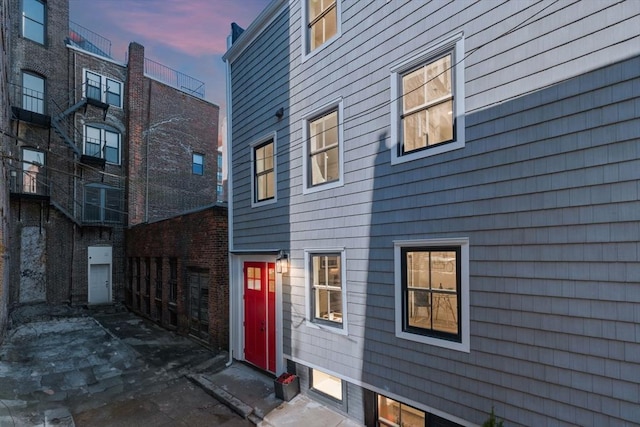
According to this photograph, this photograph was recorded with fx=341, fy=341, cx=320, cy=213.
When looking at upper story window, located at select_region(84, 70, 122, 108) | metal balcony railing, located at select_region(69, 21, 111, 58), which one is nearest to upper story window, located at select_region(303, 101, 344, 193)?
upper story window, located at select_region(84, 70, 122, 108)

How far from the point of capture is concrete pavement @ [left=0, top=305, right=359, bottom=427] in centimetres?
607

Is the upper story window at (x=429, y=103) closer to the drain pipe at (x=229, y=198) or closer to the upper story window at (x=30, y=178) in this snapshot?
the drain pipe at (x=229, y=198)

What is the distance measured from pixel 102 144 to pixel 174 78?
6020 mm

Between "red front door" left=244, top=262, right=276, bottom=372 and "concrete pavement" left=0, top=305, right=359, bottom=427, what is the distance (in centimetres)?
40

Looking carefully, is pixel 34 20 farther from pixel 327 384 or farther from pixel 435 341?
pixel 435 341

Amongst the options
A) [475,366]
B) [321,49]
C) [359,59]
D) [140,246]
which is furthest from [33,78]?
[475,366]

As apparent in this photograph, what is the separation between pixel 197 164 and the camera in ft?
67.1

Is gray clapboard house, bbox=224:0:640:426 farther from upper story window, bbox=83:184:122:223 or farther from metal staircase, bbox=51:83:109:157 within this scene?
upper story window, bbox=83:184:122:223

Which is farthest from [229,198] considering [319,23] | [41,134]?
[41,134]

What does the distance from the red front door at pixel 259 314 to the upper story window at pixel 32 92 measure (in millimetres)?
14304

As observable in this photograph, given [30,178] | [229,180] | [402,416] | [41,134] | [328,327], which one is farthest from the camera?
[41,134]

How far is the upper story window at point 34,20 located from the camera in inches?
602

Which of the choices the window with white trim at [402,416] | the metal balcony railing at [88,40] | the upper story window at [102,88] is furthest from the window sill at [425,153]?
the metal balcony railing at [88,40]

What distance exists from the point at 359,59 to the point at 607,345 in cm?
496
